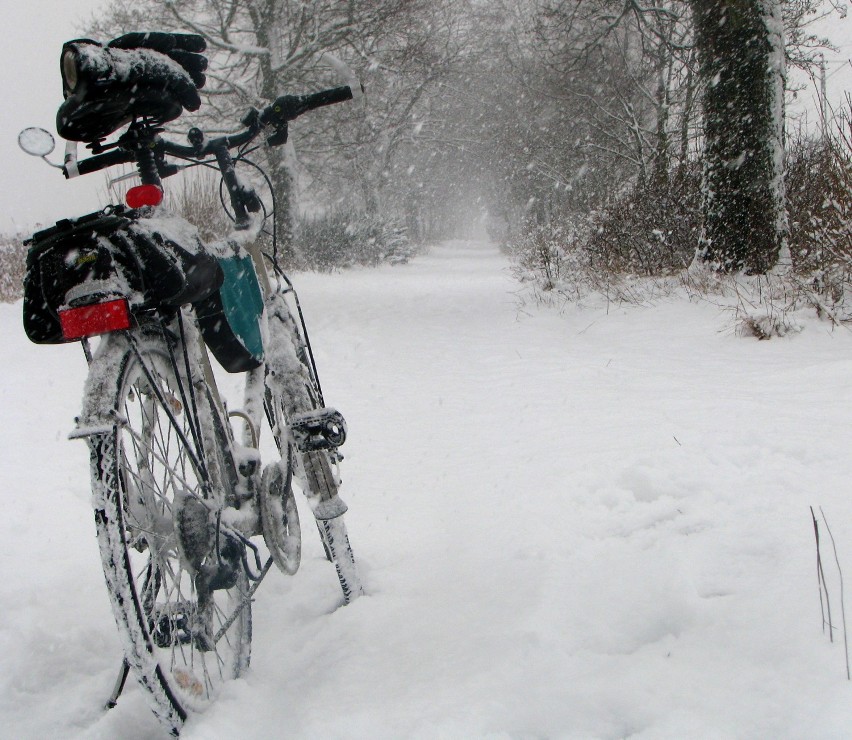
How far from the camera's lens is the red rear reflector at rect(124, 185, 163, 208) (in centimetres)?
148

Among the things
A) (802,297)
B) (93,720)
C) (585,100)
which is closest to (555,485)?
(93,720)

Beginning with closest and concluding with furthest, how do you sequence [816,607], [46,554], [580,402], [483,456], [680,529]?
[816,607] → [680,529] → [46,554] → [483,456] → [580,402]

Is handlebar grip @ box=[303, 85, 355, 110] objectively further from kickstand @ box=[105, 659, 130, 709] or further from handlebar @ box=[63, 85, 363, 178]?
kickstand @ box=[105, 659, 130, 709]

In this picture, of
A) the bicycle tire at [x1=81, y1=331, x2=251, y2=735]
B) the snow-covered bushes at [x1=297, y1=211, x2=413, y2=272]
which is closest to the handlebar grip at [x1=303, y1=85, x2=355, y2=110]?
the bicycle tire at [x1=81, y1=331, x2=251, y2=735]

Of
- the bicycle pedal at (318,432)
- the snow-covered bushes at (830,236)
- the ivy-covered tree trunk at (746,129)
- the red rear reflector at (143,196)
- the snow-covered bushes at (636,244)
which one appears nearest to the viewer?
the red rear reflector at (143,196)

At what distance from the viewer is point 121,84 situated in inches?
56.3

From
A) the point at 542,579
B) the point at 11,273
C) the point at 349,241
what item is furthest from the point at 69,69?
the point at 349,241

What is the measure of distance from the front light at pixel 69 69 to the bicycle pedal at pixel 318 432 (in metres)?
1.04

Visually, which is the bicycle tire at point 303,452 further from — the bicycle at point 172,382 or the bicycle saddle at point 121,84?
the bicycle saddle at point 121,84

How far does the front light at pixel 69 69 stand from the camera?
53.6 inches

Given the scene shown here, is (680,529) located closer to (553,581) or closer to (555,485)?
(553,581)

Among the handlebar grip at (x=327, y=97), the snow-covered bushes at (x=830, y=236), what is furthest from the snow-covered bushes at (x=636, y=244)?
the handlebar grip at (x=327, y=97)

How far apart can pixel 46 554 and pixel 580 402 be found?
114 inches

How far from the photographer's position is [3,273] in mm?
11430
